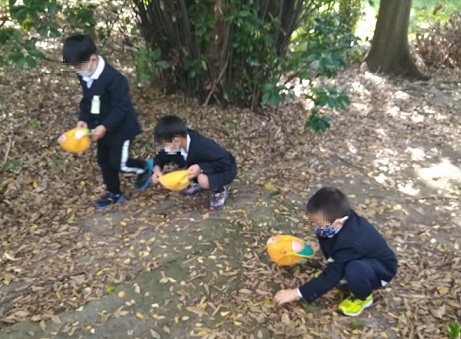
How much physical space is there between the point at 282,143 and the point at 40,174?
92.2 inches

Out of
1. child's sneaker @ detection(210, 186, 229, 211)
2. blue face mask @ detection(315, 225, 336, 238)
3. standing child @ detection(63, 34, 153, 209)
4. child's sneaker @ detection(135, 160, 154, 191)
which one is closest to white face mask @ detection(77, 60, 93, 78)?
standing child @ detection(63, 34, 153, 209)

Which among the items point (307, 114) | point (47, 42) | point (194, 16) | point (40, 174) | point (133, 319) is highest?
point (194, 16)

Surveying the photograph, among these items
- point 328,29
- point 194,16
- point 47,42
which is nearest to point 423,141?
point 328,29

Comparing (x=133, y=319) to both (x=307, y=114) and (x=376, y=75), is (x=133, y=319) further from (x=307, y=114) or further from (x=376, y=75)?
(x=376, y=75)

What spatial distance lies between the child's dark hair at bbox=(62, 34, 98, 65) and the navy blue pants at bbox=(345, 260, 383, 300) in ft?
6.85

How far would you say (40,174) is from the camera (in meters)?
4.05

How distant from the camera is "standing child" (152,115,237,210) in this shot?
330cm

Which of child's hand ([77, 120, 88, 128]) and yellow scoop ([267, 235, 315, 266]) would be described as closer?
yellow scoop ([267, 235, 315, 266])

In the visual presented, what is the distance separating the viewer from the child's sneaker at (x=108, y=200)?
3.77 m

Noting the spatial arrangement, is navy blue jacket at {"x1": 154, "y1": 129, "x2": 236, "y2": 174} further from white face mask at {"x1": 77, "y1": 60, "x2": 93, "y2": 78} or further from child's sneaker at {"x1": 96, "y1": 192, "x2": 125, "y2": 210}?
white face mask at {"x1": 77, "y1": 60, "x2": 93, "y2": 78}

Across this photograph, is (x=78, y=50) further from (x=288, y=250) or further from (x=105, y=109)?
(x=288, y=250)

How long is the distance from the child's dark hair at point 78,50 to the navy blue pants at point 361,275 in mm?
2088

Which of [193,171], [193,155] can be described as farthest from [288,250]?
[193,155]

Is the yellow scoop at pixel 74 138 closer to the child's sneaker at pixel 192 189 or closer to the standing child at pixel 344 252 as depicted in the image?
the child's sneaker at pixel 192 189
